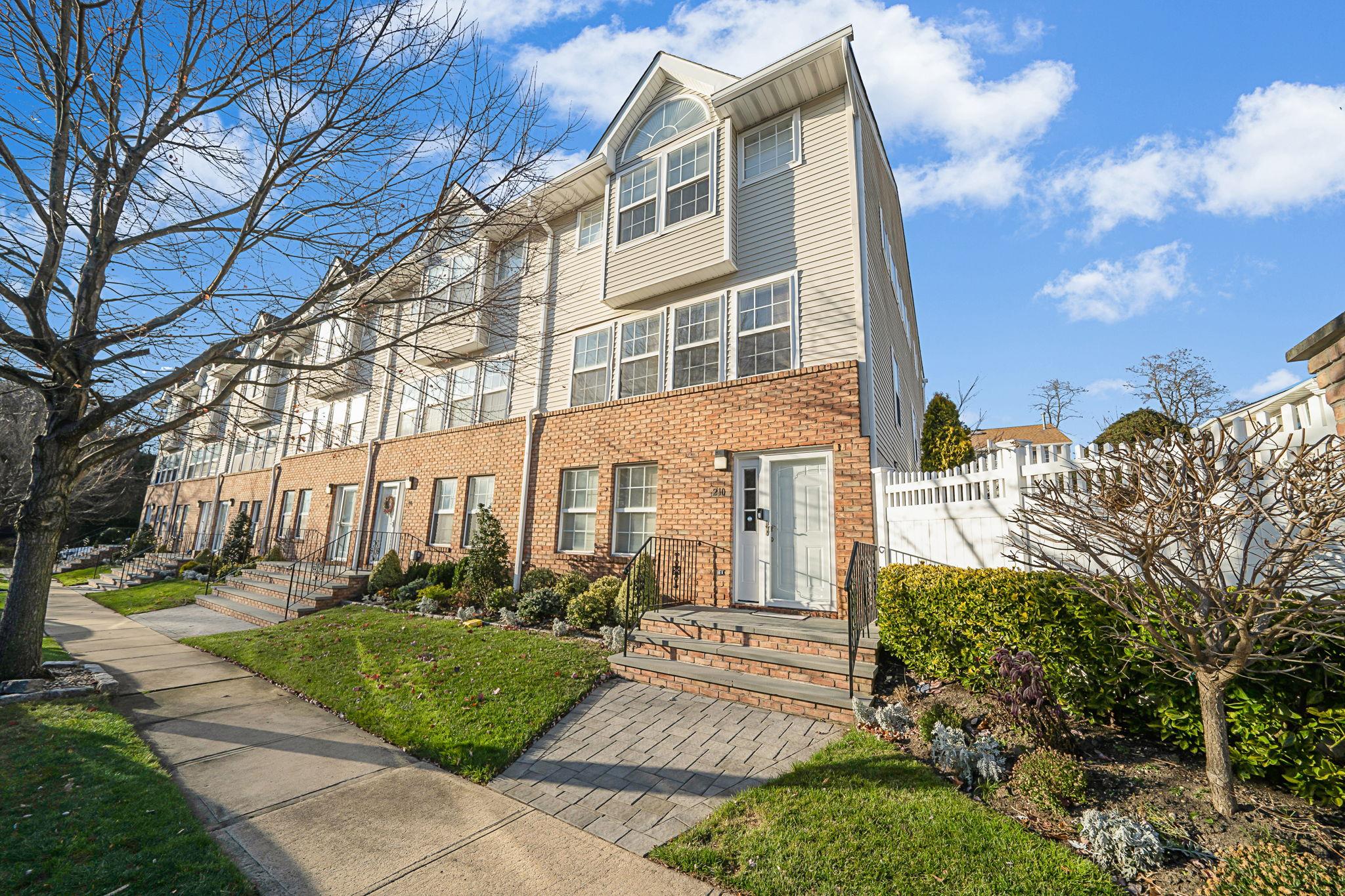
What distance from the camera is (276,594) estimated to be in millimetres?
12664

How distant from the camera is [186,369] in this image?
6.22m

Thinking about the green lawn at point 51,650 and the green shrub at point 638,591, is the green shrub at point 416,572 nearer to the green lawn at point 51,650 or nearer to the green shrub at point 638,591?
the green lawn at point 51,650

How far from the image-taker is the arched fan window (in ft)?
34.9

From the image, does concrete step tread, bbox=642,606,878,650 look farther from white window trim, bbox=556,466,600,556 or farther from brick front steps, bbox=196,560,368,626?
brick front steps, bbox=196,560,368,626

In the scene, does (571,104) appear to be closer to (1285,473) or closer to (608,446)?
(608,446)

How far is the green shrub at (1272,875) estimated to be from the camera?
2558 mm

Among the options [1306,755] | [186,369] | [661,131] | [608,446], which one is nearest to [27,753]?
[186,369]

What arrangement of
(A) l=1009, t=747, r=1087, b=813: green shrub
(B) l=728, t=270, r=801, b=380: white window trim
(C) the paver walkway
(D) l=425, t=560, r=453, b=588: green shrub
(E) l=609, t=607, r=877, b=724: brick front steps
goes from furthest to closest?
(D) l=425, t=560, r=453, b=588: green shrub, (B) l=728, t=270, r=801, b=380: white window trim, (E) l=609, t=607, r=877, b=724: brick front steps, (C) the paver walkway, (A) l=1009, t=747, r=1087, b=813: green shrub

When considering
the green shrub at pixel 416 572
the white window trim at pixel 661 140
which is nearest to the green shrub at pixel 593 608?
the green shrub at pixel 416 572

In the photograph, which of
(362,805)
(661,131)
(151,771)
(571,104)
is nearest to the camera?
(362,805)

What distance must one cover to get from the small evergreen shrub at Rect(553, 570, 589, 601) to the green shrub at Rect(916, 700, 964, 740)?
5723 mm

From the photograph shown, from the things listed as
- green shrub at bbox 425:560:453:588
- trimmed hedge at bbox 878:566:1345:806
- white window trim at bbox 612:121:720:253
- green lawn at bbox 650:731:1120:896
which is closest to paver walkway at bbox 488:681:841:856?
A: green lawn at bbox 650:731:1120:896

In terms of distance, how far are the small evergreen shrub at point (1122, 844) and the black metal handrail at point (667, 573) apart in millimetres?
5523

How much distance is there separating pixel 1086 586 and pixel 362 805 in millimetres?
5577
